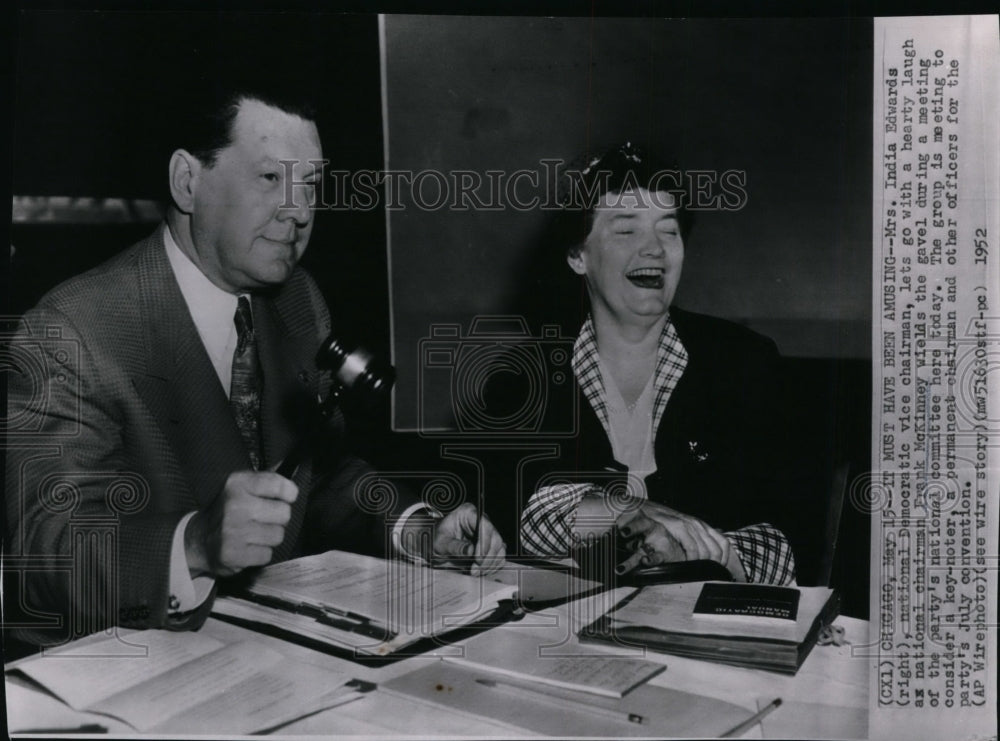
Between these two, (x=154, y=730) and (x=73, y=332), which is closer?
(x=154, y=730)

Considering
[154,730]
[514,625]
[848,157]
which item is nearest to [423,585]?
[514,625]

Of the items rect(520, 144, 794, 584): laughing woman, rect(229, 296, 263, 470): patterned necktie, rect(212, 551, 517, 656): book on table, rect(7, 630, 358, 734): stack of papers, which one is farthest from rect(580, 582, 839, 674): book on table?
rect(229, 296, 263, 470): patterned necktie

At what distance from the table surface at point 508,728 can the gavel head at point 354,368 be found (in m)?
0.51

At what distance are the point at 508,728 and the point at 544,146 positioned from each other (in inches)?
44.0

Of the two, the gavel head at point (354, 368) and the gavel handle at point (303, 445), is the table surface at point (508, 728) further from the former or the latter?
the gavel head at point (354, 368)

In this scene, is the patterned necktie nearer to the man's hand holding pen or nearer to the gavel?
the gavel

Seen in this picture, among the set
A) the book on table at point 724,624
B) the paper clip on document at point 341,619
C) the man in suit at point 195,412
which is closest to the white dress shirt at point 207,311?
the man in suit at point 195,412

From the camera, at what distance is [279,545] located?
1743 mm

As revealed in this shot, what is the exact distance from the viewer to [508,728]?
1.58m

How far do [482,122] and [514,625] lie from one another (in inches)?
39.0

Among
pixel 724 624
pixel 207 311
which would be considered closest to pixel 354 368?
pixel 207 311

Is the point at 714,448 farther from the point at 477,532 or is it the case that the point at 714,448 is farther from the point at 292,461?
the point at 292,461

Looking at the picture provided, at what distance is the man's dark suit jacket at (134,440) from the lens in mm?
1711

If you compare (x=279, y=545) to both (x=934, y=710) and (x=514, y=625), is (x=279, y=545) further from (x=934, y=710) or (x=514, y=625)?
(x=934, y=710)
